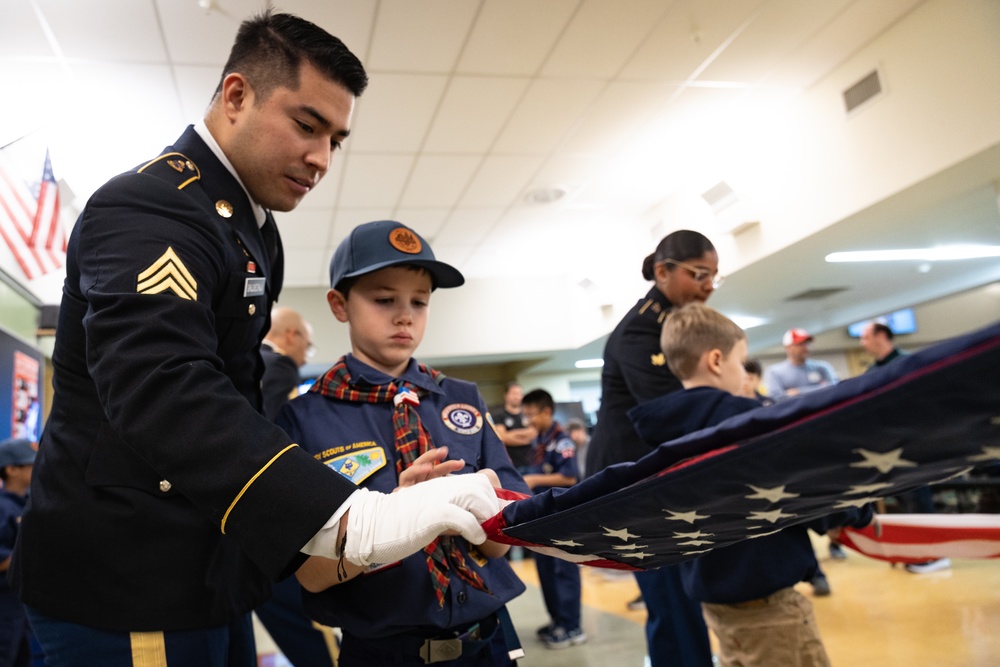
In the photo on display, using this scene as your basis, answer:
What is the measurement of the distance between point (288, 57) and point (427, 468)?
0.66 meters

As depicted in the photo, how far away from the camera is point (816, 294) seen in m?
7.37

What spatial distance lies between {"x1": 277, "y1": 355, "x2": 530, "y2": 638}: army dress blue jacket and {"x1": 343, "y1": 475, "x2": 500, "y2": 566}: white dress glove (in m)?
0.32

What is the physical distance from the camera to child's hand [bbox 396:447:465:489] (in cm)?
92

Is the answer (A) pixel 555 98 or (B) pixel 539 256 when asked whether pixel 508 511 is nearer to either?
(A) pixel 555 98

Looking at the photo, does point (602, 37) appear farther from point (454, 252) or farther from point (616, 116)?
point (454, 252)

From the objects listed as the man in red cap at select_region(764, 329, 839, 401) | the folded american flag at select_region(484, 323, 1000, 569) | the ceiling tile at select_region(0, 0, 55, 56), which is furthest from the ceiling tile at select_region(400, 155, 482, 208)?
the folded american flag at select_region(484, 323, 1000, 569)

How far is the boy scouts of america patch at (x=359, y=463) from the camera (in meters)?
1.10

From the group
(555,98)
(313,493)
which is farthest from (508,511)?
(555,98)

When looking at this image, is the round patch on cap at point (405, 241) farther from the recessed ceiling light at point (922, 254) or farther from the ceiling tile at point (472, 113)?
the recessed ceiling light at point (922, 254)

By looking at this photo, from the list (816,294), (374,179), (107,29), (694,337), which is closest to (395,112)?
(374,179)

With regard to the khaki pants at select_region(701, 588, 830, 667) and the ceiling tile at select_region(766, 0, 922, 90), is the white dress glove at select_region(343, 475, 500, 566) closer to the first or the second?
the khaki pants at select_region(701, 588, 830, 667)

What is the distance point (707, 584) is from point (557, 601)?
2.25m

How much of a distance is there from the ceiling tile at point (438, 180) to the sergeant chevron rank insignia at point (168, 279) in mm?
4709

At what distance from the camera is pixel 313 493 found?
0.71 meters
